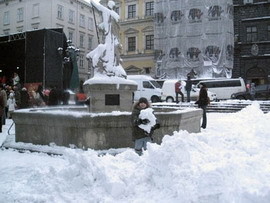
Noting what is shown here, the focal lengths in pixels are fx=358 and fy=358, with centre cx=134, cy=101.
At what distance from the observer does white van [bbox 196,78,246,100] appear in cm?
2973

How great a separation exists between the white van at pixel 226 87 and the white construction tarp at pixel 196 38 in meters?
7.03

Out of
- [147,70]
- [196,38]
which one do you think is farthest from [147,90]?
[147,70]

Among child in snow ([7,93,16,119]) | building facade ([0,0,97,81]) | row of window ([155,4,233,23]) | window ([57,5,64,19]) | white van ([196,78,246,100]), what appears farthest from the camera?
window ([57,5,64,19])

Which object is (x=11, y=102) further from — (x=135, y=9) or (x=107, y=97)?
(x=135, y=9)

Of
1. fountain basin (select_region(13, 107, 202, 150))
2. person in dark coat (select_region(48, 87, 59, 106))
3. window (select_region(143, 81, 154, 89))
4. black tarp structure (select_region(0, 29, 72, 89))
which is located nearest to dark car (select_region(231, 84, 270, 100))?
window (select_region(143, 81, 154, 89))

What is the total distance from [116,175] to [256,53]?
36.2m

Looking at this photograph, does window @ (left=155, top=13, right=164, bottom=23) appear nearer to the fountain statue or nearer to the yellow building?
the yellow building

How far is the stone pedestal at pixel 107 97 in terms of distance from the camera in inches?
415

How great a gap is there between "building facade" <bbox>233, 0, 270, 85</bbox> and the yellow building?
10517 mm

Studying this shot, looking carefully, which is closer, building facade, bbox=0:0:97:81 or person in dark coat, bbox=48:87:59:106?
person in dark coat, bbox=48:87:59:106

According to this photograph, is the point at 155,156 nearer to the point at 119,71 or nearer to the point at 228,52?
the point at 119,71

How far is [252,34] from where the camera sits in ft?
130

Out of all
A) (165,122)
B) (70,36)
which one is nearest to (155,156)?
(165,122)

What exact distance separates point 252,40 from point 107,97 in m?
32.4
